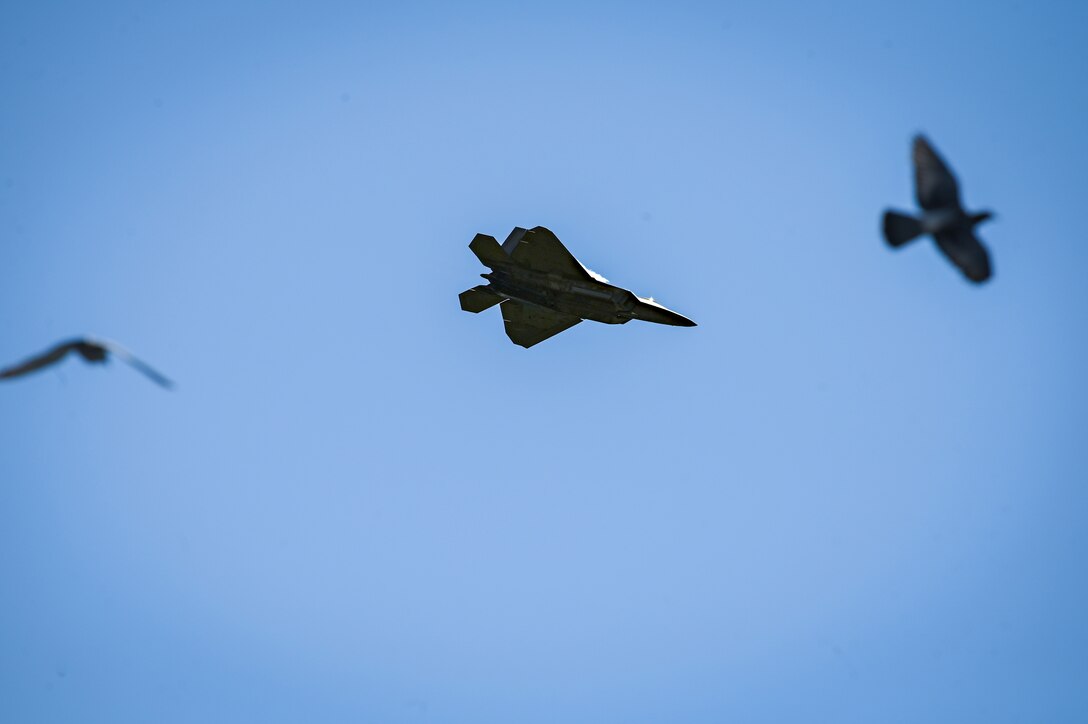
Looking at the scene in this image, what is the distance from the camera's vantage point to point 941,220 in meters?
31.4

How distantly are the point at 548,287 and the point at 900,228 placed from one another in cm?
1611

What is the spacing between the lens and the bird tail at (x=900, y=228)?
3042 cm

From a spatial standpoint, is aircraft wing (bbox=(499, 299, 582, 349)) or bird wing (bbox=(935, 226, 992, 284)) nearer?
bird wing (bbox=(935, 226, 992, 284))

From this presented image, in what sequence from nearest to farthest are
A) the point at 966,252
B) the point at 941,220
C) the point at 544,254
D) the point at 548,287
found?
the point at 941,220
the point at 966,252
the point at 544,254
the point at 548,287

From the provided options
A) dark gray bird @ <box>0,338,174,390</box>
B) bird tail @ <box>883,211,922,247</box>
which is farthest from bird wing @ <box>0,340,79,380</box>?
bird tail @ <box>883,211,922,247</box>

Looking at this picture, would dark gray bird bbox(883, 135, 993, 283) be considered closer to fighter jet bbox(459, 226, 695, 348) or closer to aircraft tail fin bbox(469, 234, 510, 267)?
fighter jet bbox(459, 226, 695, 348)

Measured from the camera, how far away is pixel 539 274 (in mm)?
43156

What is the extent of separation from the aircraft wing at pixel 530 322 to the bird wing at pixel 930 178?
55.4 feet

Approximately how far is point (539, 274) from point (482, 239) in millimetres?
2653

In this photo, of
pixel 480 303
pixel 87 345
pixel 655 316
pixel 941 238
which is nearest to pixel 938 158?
pixel 941 238

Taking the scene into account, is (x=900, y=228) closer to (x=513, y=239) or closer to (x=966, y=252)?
(x=966, y=252)

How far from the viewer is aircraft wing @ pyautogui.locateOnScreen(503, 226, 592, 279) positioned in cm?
4206

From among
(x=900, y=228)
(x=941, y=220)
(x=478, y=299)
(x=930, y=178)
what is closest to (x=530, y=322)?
(x=478, y=299)

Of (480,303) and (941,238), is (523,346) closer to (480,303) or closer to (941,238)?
(480,303)
